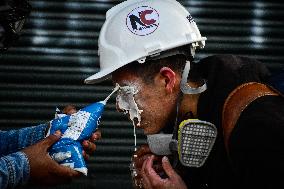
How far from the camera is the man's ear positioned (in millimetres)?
2975

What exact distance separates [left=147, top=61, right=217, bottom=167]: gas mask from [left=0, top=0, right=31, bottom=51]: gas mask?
1.25 metres

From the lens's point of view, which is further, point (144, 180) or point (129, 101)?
point (129, 101)

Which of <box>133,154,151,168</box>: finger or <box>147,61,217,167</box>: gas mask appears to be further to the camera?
<box>133,154,151,168</box>: finger

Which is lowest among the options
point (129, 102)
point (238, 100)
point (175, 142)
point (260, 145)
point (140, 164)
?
point (140, 164)

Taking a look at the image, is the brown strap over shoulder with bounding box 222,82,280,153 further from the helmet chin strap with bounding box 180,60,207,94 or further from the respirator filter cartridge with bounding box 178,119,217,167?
the helmet chin strap with bounding box 180,60,207,94

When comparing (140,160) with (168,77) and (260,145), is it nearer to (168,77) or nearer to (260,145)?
(168,77)

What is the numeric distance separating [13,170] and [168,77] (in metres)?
1.19

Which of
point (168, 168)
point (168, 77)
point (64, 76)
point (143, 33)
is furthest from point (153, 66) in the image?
point (64, 76)

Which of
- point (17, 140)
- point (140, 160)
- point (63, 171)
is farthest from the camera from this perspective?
point (17, 140)

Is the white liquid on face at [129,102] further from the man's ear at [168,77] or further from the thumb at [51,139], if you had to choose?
the thumb at [51,139]

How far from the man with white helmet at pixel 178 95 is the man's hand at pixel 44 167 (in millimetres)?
514

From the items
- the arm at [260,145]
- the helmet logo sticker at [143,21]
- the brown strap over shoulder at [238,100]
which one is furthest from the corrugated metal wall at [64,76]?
the arm at [260,145]

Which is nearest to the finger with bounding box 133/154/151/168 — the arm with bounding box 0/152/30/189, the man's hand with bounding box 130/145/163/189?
the man's hand with bounding box 130/145/163/189

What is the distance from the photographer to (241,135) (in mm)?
2289
